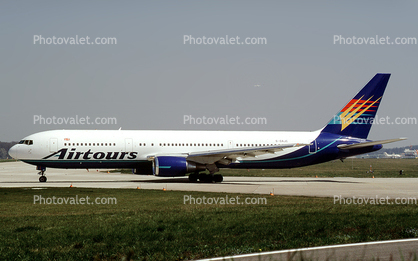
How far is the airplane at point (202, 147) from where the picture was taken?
33281mm

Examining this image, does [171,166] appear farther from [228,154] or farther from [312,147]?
[312,147]

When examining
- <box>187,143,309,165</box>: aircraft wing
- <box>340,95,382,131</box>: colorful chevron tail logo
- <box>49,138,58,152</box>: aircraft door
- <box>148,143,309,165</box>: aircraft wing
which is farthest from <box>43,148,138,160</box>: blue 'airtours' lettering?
<box>340,95,382,131</box>: colorful chevron tail logo

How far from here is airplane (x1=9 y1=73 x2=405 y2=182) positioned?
1310 inches

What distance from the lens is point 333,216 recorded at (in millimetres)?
14070

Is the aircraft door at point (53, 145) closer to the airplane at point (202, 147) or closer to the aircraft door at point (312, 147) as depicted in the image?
the airplane at point (202, 147)

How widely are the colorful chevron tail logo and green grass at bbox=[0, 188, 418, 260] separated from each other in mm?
22332

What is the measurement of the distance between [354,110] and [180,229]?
3061 centimetres

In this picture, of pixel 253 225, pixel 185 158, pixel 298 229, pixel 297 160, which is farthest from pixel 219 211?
pixel 297 160

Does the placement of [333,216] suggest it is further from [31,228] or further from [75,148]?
[75,148]

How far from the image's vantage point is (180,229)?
11742mm

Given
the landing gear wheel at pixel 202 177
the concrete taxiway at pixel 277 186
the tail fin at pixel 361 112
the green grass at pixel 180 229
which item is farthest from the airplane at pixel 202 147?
the green grass at pixel 180 229

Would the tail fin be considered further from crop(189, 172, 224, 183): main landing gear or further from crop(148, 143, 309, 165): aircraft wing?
crop(189, 172, 224, 183): main landing gear

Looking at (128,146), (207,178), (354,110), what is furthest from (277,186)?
(354,110)

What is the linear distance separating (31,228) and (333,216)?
9.25 meters
